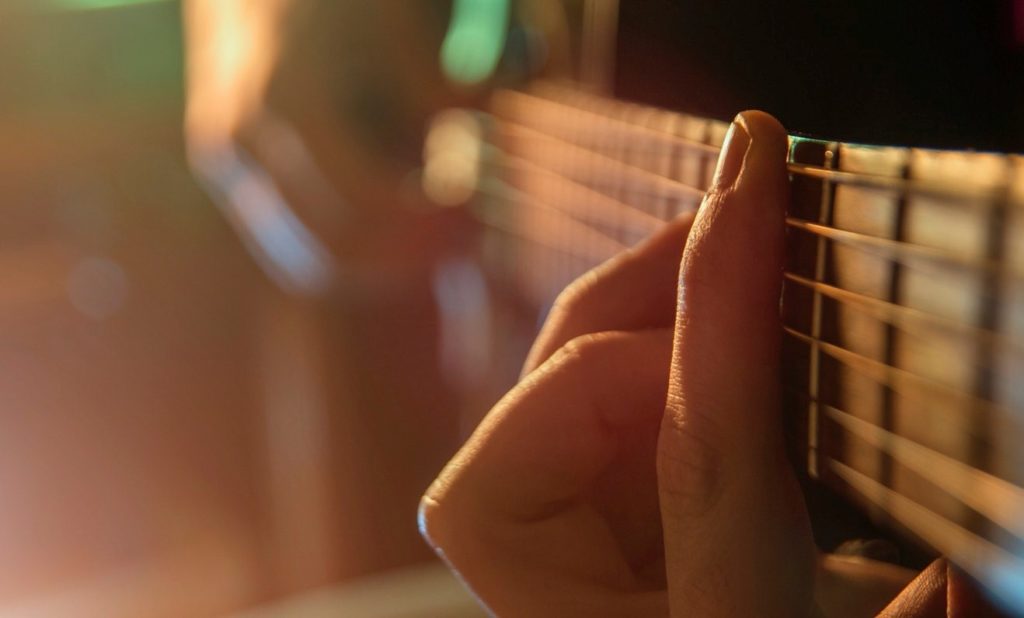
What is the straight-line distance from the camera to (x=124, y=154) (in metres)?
1.55

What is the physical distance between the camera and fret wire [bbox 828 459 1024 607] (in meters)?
0.29

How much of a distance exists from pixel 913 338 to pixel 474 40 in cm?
92

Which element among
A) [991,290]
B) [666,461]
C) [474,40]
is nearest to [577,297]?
[666,461]

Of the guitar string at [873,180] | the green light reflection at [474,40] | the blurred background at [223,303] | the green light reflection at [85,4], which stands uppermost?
the green light reflection at [85,4]

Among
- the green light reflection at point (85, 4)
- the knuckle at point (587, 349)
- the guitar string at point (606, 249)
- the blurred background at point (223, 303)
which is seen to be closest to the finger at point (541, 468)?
the knuckle at point (587, 349)

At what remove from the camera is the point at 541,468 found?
1.49ft

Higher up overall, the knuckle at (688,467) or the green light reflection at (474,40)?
the green light reflection at (474,40)

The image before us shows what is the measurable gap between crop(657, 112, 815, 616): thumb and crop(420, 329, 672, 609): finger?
7 cm

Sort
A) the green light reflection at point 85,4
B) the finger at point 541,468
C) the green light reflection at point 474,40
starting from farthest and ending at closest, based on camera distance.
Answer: the green light reflection at point 85,4 → the green light reflection at point 474,40 → the finger at point 541,468

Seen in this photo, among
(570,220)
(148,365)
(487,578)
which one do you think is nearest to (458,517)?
(487,578)

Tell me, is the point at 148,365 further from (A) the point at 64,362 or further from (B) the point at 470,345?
(B) the point at 470,345

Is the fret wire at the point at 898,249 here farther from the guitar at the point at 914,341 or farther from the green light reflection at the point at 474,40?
the green light reflection at the point at 474,40

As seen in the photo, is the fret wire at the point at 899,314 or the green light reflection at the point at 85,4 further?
the green light reflection at the point at 85,4

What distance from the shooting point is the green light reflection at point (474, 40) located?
1.11 metres
